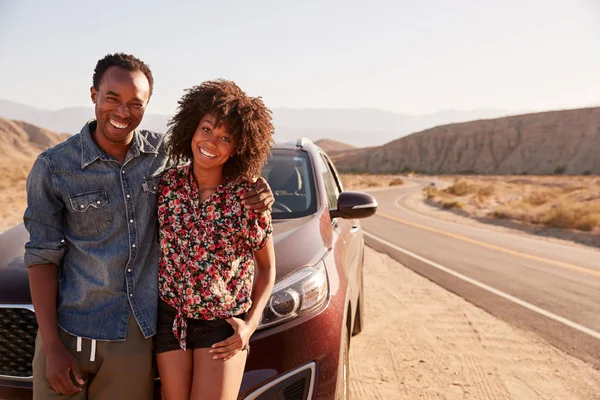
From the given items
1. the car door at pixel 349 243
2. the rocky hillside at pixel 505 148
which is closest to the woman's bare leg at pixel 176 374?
the car door at pixel 349 243

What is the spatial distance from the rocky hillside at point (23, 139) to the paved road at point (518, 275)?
400 feet

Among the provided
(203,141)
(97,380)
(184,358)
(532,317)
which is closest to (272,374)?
(184,358)

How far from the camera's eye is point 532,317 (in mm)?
5801

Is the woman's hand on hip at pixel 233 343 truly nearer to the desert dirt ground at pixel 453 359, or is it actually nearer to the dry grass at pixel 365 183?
the desert dirt ground at pixel 453 359

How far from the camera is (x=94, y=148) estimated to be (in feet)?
6.05

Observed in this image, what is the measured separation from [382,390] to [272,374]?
1.93 metres

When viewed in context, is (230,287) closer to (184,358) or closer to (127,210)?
(184,358)

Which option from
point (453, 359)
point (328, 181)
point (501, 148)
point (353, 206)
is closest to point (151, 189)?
point (353, 206)

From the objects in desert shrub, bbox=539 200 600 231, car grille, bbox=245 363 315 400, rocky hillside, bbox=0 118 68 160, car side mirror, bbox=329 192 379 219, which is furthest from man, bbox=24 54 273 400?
rocky hillside, bbox=0 118 68 160

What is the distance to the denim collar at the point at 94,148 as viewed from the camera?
181 cm

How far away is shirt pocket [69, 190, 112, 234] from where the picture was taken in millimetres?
1757

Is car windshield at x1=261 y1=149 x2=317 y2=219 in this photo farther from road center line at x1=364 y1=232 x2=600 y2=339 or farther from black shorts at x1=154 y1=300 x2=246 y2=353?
road center line at x1=364 y1=232 x2=600 y2=339

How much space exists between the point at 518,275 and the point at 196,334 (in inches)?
299

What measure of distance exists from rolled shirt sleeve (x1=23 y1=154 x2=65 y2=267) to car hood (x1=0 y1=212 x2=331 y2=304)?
0.74 m
